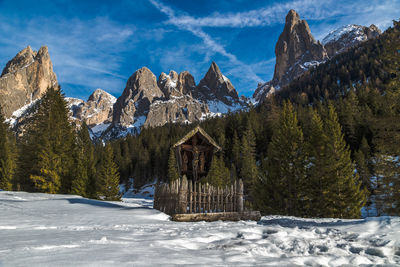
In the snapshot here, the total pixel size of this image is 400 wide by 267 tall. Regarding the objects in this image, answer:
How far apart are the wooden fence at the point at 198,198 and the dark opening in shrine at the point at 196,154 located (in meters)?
2.40

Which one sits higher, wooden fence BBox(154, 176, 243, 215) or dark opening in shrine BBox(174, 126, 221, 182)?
dark opening in shrine BBox(174, 126, 221, 182)

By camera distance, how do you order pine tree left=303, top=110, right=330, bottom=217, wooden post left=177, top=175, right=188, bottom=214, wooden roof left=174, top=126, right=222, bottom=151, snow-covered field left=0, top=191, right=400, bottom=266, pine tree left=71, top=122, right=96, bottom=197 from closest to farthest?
snow-covered field left=0, top=191, right=400, bottom=266 < wooden post left=177, top=175, right=188, bottom=214 < wooden roof left=174, top=126, right=222, bottom=151 < pine tree left=303, top=110, right=330, bottom=217 < pine tree left=71, top=122, right=96, bottom=197

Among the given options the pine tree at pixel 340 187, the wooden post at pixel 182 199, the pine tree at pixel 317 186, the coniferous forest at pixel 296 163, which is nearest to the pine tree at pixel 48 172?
the coniferous forest at pixel 296 163

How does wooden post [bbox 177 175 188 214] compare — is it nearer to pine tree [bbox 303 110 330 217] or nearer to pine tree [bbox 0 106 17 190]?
pine tree [bbox 303 110 330 217]

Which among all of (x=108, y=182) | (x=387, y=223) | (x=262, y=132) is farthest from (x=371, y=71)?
(x=387, y=223)

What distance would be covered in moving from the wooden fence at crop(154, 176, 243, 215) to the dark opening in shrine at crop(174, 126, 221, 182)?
94.5 inches

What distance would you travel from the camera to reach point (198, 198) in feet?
31.8

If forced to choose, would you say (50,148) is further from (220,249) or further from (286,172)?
(220,249)

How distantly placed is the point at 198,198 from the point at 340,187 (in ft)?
56.8

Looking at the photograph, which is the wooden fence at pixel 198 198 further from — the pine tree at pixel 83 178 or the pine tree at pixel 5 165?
the pine tree at pixel 5 165

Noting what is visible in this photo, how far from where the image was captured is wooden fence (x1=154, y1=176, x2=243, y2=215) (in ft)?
30.3

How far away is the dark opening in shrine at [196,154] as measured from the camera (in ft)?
42.0

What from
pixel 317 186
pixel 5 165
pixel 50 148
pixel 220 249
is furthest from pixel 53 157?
pixel 317 186

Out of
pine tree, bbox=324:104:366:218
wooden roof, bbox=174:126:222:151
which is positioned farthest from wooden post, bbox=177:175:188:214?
pine tree, bbox=324:104:366:218
